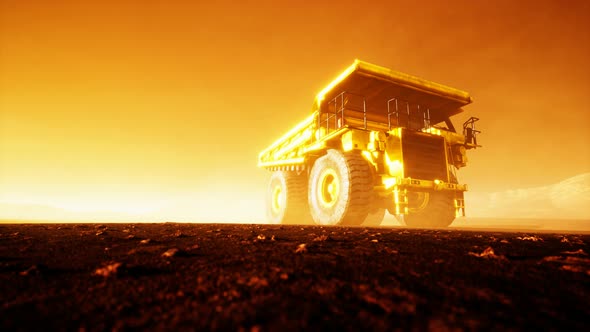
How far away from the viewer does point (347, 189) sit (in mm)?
6852

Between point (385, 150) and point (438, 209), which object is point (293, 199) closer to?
point (385, 150)

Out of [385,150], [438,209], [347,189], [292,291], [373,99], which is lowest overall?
[292,291]

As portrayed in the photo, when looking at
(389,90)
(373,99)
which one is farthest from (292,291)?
(373,99)

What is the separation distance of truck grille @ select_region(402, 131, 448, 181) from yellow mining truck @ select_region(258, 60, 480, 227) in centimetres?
3

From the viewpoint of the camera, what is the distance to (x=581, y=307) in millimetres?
1159

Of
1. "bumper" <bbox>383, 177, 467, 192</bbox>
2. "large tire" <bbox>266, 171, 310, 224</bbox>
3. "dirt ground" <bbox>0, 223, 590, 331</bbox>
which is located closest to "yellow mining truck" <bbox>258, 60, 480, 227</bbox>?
"bumper" <bbox>383, 177, 467, 192</bbox>

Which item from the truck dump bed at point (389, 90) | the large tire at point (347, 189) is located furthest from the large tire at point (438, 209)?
the truck dump bed at point (389, 90)

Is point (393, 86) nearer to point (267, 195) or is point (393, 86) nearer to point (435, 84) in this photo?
point (435, 84)

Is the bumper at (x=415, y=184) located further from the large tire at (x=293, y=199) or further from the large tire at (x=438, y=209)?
the large tire at (x=293, y=199)

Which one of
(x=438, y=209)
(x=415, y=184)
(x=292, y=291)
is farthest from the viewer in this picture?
(x=438, y=209)

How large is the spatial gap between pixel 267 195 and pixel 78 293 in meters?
11.6

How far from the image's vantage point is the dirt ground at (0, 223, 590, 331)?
3.20ft

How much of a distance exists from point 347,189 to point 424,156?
243 cm

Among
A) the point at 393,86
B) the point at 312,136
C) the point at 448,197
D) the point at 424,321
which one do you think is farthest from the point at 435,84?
the point at 424,321
